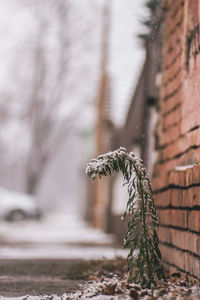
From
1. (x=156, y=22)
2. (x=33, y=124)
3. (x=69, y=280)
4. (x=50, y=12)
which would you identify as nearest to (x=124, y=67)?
(x=156, y=22)

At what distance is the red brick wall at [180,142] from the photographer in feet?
13.1

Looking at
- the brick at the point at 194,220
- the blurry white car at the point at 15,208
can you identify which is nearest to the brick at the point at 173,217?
the brick at the point at 194,220

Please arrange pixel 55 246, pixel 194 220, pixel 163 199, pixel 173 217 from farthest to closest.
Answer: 1. pixel 55 246
2. pixel 163 199
3. pixel 173 217
4. pixel 194 220

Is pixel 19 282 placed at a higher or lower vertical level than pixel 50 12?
lower

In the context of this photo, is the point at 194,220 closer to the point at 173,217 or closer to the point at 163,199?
the point at 173,217

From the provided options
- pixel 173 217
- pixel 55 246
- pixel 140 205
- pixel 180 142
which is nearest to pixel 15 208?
pixel 55 246

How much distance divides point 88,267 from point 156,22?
116 inches

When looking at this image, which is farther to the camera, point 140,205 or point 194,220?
point 194,220

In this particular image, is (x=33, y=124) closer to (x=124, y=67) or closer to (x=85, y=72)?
(x=85, y=72)

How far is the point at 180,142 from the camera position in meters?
4.91

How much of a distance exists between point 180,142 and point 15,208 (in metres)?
16.0

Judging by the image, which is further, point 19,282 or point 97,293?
point 19,282

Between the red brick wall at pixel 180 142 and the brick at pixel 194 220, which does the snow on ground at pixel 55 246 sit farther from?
the brick at pixel 194 220

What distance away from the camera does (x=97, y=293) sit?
3.43m
